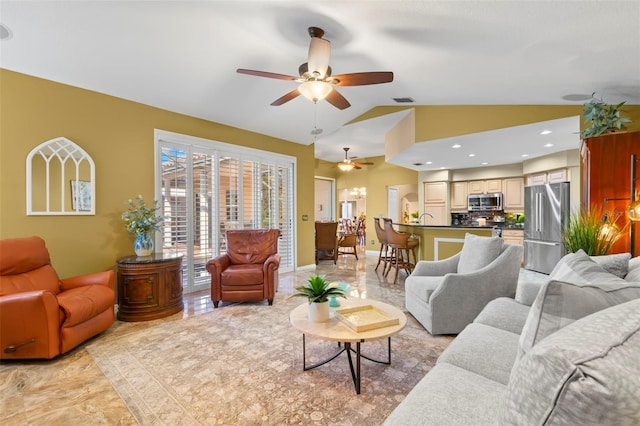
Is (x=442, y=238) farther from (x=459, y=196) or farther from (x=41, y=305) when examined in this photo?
(x=41, y=305)

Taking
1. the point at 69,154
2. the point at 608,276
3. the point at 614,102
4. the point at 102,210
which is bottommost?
the point at 608,276

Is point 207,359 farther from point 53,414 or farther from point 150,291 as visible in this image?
point 150,291

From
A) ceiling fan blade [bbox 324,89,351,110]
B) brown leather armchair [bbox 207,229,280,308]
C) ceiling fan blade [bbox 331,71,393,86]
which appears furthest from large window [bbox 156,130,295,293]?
ceiling fan blade [bbox 331,71,393,86]

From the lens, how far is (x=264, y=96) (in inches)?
172

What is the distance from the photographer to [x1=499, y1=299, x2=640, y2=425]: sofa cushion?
0.54 m

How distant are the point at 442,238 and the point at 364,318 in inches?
141

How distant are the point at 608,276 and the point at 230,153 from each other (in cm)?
484

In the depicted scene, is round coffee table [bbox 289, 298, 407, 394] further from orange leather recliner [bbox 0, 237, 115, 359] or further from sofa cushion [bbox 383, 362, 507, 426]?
orange leather recliner [bbox 0, 237, 115, 359]

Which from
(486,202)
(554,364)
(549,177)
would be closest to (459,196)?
(486,202)

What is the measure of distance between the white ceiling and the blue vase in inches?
72.7

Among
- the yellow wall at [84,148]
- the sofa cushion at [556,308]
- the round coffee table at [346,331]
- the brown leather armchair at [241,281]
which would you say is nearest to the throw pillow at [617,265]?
the sofa cushion at [556,308]

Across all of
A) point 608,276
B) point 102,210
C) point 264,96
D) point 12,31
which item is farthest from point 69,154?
point 608,276

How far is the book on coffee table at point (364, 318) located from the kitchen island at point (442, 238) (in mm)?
3292

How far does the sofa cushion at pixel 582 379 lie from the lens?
0.54 meters
